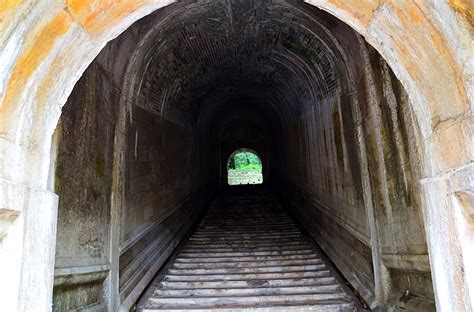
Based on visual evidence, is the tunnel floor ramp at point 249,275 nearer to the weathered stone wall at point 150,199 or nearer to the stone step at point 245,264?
the stone step at point 245,264

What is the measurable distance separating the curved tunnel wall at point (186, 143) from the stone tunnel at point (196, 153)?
0.03 metres

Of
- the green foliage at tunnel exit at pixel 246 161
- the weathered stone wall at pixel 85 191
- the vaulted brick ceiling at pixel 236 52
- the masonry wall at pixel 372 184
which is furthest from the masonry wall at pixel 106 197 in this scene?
the green foliage at tunnel exit at pixel 246 161

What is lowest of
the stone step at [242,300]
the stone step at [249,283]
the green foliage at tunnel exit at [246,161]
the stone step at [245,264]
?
the stone step at [242,300]

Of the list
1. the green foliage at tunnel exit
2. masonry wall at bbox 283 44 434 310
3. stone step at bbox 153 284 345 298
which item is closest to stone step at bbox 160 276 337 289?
stone step at bbox 153 284 345 298

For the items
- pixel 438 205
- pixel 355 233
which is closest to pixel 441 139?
pixel 438 205

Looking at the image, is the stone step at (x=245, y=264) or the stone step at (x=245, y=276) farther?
the stone step at (x=245, y=264)

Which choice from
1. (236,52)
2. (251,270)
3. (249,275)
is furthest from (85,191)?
(236,52)

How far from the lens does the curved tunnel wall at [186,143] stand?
132 inches

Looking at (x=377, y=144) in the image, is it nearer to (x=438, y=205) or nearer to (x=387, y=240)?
(x=387, y=240)

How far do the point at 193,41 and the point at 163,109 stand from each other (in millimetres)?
1296

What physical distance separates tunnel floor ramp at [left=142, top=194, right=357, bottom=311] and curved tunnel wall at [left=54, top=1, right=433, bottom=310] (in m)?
0.30

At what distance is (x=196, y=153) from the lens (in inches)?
393

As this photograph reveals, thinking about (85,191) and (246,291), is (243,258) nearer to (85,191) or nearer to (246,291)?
(246,291)

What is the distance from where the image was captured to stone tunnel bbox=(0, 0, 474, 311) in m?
1.84
